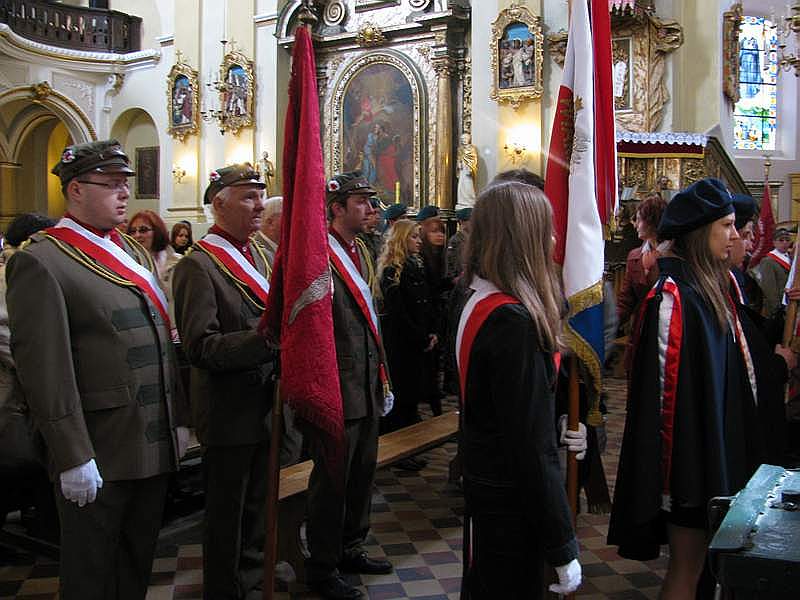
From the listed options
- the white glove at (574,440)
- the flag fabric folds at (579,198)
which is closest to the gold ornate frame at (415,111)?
the flag fabric folds at (579,198)

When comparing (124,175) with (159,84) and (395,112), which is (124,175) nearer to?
(395,112)

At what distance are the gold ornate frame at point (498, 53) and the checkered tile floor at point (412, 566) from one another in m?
8.18

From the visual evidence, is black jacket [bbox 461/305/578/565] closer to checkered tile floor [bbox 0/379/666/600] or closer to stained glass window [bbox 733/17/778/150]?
checkered tile floor [bbox 0/379/666/600]

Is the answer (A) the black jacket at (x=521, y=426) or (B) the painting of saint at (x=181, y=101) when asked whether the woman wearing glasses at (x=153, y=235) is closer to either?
(A) the black jacket at (x=521, y=426)

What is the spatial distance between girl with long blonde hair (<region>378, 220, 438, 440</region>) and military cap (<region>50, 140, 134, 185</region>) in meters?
3.05

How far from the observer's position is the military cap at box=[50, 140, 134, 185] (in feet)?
8.30

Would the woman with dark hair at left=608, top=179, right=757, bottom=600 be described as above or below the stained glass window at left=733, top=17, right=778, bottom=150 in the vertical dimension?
below

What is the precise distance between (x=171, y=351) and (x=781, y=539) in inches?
78.4

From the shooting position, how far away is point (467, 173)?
12055 millimetres

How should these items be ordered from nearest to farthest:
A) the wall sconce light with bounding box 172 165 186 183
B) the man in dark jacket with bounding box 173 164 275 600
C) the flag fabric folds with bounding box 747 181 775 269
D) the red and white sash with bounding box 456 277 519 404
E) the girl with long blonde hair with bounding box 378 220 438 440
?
the red and white sash with bounding box 456 277 519 404
the man in dark jacket with bounding box 173 164 275 600
the girl with long blonde hair with bounding box 378 220 438 440
the flag fabric folds with bounding box 747 181 775 269
the wall sconce light with bounding box 172 165 186 183

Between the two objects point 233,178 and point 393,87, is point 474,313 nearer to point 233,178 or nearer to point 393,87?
point 233,178

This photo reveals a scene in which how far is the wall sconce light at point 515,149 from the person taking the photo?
11633 millimetres

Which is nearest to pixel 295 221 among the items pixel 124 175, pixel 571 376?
pixel 124 175

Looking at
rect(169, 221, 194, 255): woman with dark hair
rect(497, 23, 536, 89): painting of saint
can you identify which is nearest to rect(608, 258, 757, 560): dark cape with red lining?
rect(169, 221, 194, 255): woman with dark hair
